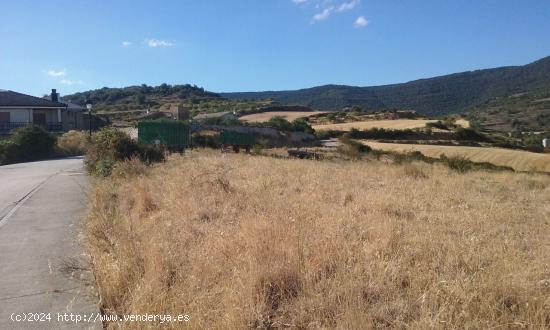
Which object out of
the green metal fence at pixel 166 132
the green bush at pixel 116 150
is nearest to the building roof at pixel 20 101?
the green metal fence at pixel 166 132

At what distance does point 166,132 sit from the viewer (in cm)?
3775

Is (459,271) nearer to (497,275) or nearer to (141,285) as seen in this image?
(497,275)

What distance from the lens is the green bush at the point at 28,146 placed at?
36.1m

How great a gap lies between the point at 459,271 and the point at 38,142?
37610 millimetres

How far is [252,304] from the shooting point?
4.89 m

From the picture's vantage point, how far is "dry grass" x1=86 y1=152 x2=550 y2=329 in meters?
4.77

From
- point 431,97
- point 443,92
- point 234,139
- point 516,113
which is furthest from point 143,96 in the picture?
point 234,139

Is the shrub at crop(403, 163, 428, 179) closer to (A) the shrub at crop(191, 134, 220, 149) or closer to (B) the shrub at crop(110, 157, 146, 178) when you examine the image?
(B) the shrub at crop(110, 157, 146, 178)

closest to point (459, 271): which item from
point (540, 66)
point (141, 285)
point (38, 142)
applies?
point (141, 285)

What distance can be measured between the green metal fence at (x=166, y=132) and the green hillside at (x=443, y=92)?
4128 inches

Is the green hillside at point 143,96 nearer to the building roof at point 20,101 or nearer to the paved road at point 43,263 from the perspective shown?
the building roof at point 20,101

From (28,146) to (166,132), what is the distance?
374 inches

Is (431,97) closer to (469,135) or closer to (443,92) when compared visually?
(443,92)

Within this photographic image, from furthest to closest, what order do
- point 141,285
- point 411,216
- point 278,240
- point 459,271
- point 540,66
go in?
point 540,66, point 411,216, point 278,240, point 459,271, point 141,285
